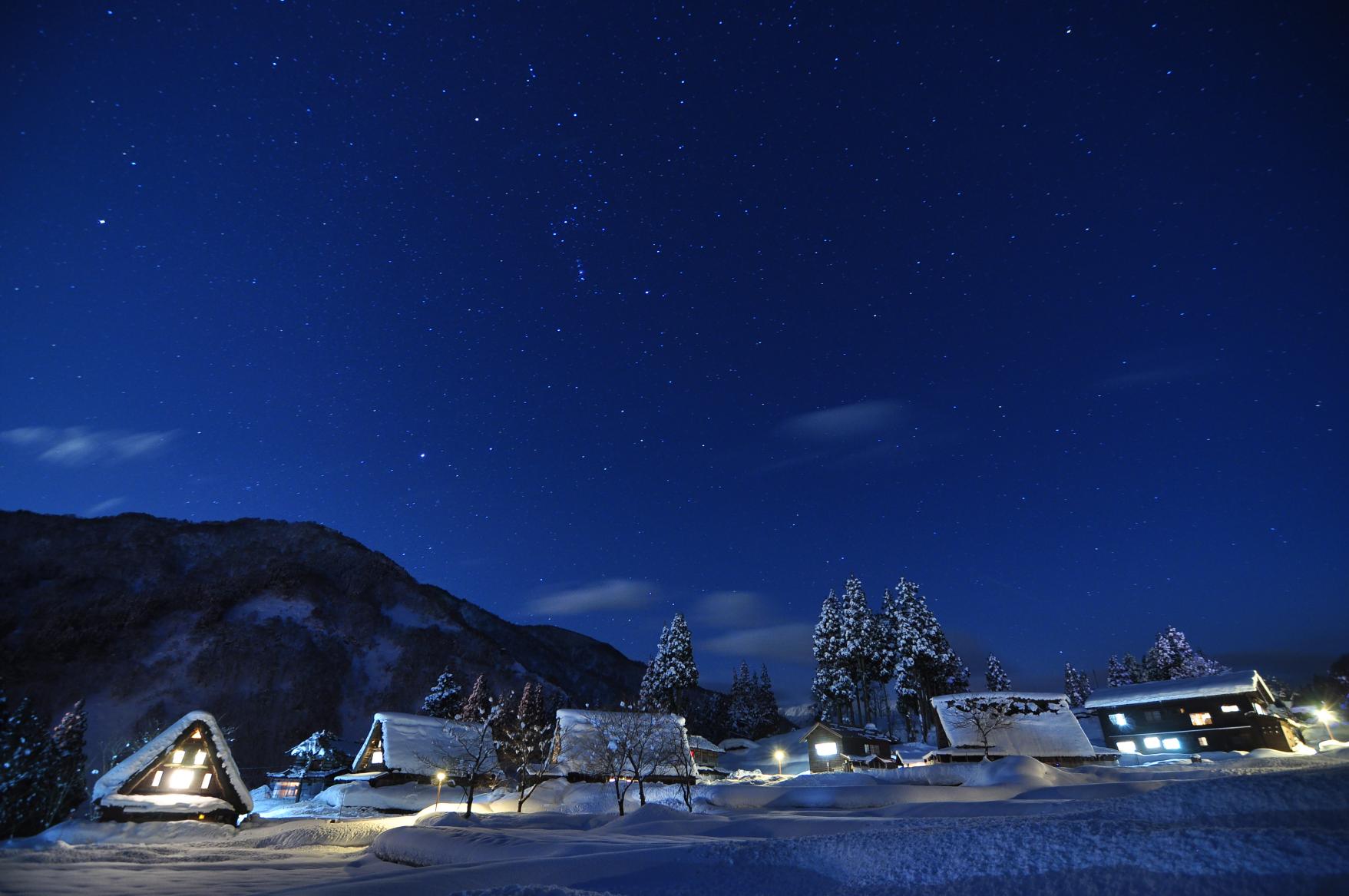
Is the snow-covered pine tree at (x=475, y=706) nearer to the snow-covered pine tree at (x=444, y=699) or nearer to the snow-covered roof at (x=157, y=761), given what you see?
the snow-covered pine tree at (x=444, y=699)

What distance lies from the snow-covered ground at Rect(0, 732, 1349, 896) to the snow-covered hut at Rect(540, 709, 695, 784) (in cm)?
844

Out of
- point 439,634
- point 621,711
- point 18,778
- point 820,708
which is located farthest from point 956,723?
point 439,634

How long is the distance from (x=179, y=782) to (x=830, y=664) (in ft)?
213

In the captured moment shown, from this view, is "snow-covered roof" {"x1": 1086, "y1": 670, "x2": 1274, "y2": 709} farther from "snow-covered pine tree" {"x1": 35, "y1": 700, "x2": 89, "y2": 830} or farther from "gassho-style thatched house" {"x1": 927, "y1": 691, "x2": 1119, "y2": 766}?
"snow-covered pine tree" {"x1": 35, "y1": 700, "x2": 89, "y2": 830}

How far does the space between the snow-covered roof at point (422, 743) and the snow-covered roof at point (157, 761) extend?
10564 millimetres

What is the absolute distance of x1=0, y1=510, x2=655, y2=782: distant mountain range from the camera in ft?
220

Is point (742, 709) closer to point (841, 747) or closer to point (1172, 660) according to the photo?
point (841, 747)

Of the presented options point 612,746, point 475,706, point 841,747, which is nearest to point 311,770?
point 475,706

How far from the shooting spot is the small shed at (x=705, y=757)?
58072 millimetres

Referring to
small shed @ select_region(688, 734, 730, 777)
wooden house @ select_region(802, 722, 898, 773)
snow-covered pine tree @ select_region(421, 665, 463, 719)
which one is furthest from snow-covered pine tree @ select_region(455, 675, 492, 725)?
wooden house @ select_region(802, 722, 898, 773)

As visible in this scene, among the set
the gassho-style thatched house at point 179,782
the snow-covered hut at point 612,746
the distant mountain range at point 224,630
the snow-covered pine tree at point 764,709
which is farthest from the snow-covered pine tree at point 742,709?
the gassho-style thatched house at point 179,782

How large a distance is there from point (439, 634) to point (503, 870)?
9489cm

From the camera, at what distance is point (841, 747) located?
57062 mm

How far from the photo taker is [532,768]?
143 ft
